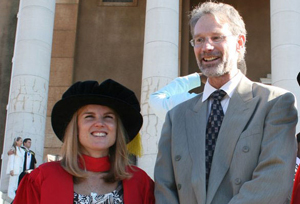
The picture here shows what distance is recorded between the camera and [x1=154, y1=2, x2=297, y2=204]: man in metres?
4.02

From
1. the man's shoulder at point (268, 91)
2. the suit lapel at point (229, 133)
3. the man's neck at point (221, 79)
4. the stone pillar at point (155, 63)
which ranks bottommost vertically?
the suit lapel at point (229, 133)

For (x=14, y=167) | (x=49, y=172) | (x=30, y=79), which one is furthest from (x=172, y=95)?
(x=30, y=79)

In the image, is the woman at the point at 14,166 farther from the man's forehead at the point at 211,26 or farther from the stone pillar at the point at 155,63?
the man's forehead at the point at 211,26

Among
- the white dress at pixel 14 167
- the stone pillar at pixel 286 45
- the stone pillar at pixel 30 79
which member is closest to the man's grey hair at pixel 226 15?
the white dress at pixel 14 167

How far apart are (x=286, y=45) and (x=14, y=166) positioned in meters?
10.1

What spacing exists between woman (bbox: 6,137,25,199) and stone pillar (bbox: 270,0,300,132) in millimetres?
9089

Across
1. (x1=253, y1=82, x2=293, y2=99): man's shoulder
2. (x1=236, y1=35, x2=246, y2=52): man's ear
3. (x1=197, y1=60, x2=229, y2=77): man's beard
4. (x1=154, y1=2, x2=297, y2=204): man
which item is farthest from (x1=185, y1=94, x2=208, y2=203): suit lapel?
(x1=236, y1=35, x2=246, y2=52): man's ear

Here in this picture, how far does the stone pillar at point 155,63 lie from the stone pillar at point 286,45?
141 inches

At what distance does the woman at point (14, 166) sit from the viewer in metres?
15.7

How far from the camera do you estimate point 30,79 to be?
1925 cm

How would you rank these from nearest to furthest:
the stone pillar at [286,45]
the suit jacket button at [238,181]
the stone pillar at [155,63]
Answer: the suit jacket button at [238,181] < the stone pillar at [155,63] < the stone pillar at [286,45]

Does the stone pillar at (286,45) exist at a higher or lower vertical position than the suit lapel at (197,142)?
higher

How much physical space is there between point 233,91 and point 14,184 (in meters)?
12.4

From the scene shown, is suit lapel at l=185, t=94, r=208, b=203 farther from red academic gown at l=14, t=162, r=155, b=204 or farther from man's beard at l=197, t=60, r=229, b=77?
red academic gown at l=14, t=162, r=155, b=204
